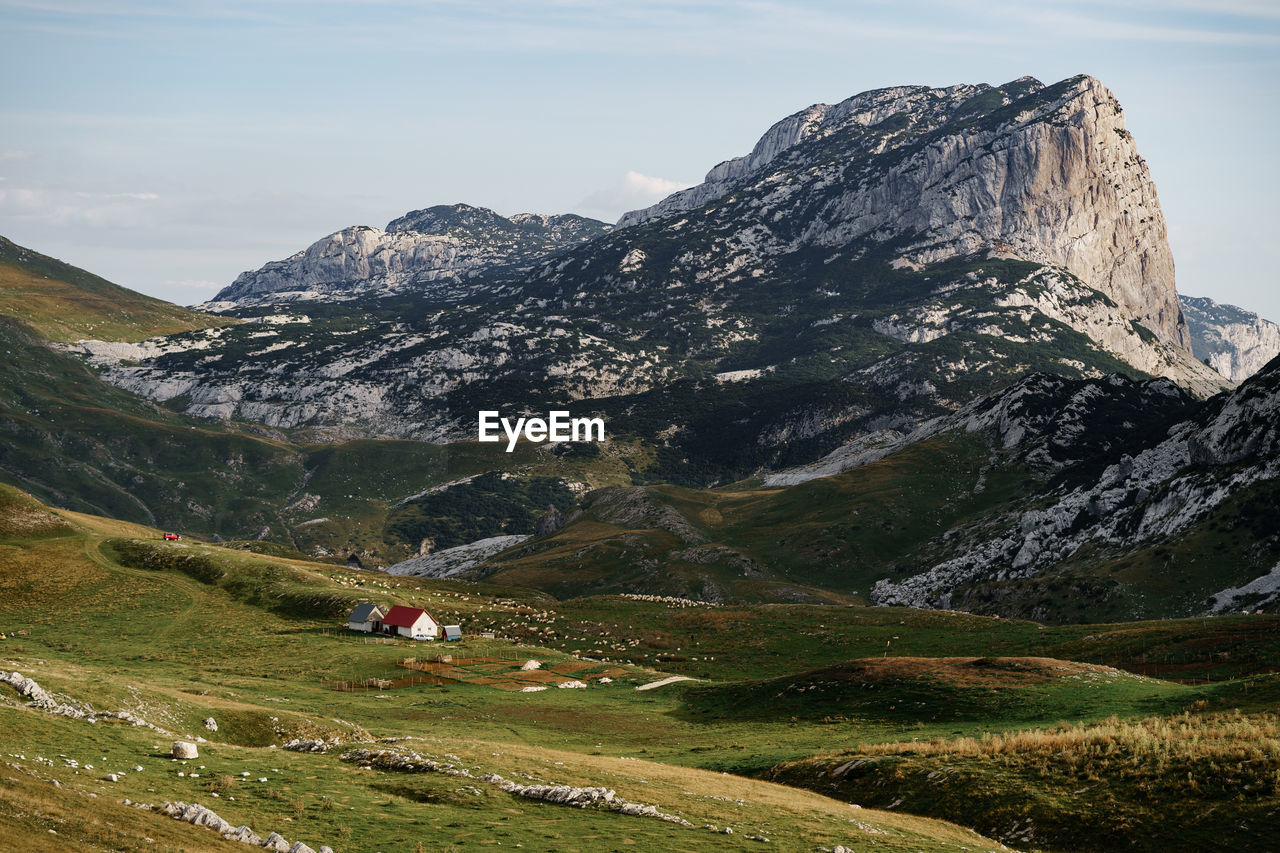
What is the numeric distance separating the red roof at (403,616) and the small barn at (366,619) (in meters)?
1.00

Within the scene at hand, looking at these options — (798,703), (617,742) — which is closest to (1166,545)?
(798,703)

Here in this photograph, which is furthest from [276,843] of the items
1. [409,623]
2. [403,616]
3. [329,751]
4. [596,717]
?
[403,616]

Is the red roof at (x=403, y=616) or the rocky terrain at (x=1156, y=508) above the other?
the rocky terrain at (x=1156, y=508)

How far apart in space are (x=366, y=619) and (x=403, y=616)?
14.7 feet

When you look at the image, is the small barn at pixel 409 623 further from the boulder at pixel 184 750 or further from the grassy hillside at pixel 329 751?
the boulder at pixel 184 750

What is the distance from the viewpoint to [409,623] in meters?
115

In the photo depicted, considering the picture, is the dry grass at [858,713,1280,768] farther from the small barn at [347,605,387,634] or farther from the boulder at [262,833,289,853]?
the small barn at [347,605,387,634]

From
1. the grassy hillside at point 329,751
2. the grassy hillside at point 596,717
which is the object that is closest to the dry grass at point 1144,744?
the grassy hillside at point 596,717

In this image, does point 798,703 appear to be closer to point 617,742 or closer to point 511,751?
point 617,742

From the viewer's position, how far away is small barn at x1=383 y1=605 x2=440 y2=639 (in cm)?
11462

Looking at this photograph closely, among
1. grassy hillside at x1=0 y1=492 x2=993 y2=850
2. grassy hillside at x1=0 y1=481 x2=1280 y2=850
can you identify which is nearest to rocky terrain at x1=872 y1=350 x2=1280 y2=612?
grassy hillside at x1=0 y1=481 x2=1280 y2=850

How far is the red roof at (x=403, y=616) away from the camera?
11506cm

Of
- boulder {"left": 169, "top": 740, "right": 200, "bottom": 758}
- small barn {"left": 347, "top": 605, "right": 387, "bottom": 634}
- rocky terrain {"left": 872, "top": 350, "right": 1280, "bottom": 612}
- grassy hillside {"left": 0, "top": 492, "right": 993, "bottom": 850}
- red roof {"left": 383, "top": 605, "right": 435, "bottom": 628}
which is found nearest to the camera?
grassy hillside {"left": 0, "top": 492, "right": 993, "bottom": 850}

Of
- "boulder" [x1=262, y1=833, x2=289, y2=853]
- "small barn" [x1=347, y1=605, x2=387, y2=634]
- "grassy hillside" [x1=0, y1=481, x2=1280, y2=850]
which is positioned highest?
"boulder" [x1=262, y1=833, x2=289, y2=853]
